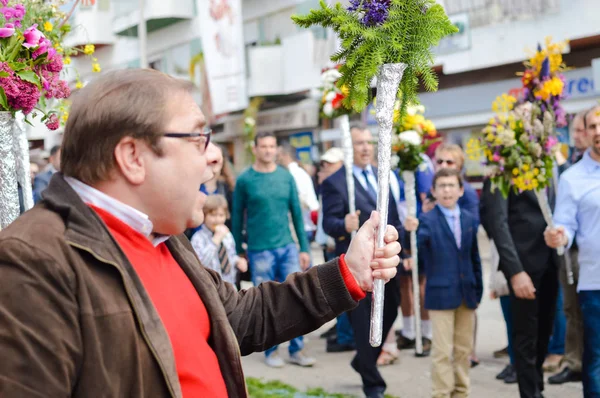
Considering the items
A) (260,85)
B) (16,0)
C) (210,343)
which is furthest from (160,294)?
(260,85)

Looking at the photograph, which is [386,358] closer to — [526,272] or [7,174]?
[526,272]

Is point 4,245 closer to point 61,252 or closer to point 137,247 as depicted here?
point 61,252

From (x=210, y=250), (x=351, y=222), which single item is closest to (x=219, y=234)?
(x=210, y=250)

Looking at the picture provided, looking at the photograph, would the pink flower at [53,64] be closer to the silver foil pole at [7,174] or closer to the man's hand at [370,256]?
the silver foil pole at [7,174]

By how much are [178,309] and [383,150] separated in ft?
2.84

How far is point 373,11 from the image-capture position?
2.60 metres

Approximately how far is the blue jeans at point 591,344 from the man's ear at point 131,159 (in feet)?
13.2

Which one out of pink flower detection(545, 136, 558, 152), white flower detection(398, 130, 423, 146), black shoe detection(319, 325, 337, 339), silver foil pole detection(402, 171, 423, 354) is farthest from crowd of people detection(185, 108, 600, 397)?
black shoe detection(319, 325, 337, 339)

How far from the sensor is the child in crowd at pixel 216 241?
7.35 metres

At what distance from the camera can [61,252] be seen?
1.82 meters

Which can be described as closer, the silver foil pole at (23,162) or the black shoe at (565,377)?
the silver foil pole at (23,162)

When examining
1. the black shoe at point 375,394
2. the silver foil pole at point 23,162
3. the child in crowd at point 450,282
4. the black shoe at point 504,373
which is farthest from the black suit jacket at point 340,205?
the silver foil pole at point 23,162

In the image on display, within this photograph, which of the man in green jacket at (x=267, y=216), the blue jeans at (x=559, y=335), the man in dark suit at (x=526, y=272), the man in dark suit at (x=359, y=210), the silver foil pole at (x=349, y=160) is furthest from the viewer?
the man in green jacket at (x=267, y=216)

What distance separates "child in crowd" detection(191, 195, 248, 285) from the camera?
7.35 metres
